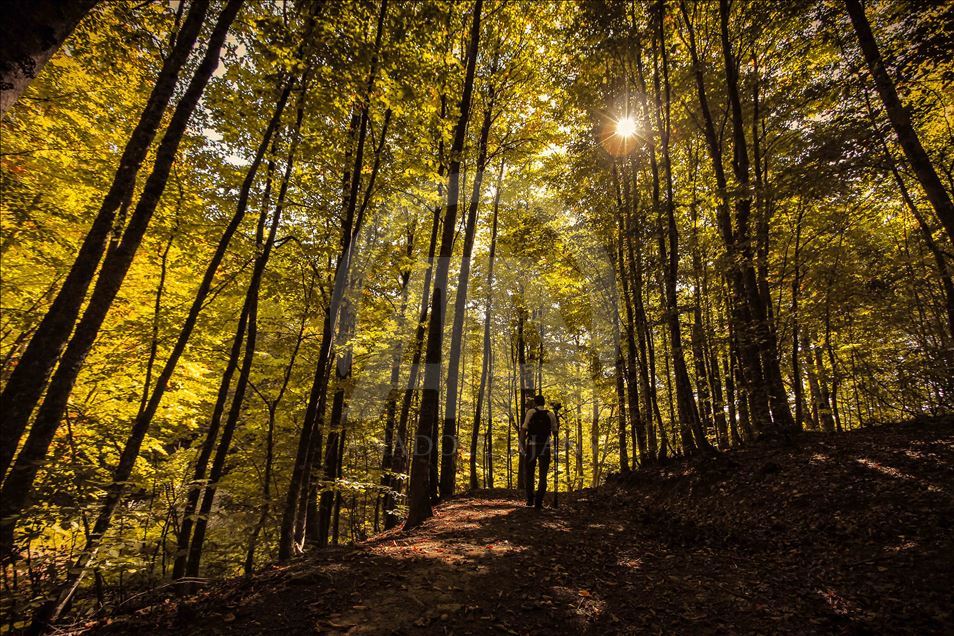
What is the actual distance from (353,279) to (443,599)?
9.35 metres

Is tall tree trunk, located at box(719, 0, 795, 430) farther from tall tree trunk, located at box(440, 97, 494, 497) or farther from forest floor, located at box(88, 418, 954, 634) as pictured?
tall tree trunk, located at box(440, 97, 494, 497)

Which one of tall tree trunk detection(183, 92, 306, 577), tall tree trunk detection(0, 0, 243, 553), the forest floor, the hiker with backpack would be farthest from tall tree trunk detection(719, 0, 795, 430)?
tall tree trunk detection(183, 92, 306, 577)

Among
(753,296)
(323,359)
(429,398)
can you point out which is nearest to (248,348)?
(323,359)

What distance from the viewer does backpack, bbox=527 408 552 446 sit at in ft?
25.8

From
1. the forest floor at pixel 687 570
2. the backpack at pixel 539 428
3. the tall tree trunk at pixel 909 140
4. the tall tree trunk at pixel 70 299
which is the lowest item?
the forest floor at pixel 687 570

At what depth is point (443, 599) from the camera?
3.60 meters

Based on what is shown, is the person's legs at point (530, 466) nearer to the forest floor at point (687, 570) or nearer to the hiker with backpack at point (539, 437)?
the hiker with backpack at point (539, 437)

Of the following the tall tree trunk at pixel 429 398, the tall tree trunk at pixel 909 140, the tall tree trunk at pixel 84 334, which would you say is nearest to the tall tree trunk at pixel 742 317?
the tall tree trunk at pixel 909 140

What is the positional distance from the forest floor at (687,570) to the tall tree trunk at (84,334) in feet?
5.84

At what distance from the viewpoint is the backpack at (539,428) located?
7.85 meters

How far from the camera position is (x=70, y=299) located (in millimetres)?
3850

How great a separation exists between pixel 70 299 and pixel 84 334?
0.59m

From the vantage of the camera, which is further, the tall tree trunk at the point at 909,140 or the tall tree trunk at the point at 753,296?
the tall tree trunk at the point at 753,296

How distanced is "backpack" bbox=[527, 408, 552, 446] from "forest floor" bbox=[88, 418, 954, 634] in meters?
1.57
